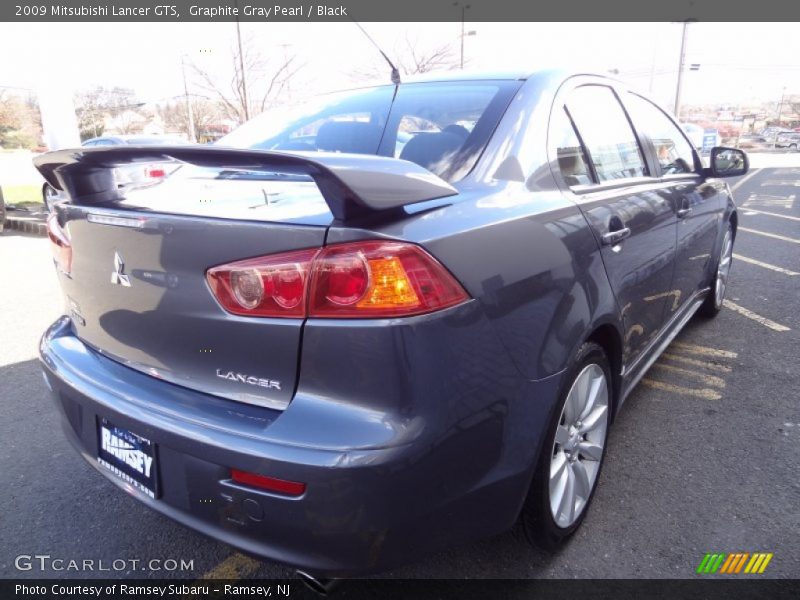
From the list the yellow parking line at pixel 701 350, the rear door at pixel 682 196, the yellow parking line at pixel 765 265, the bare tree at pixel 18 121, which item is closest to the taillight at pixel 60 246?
A: the rear door at pixel 682 196

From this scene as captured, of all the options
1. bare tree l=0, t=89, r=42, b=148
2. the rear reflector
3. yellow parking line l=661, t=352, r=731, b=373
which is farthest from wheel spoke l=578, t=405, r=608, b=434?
bare tree l=0, t=89, r=42, b=148

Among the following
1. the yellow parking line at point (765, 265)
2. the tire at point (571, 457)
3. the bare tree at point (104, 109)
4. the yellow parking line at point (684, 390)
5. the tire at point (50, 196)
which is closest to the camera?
the tire at point (571, 457)

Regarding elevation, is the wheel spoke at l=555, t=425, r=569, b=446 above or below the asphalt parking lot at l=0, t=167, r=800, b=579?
above

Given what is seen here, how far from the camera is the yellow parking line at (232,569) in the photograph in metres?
1.96

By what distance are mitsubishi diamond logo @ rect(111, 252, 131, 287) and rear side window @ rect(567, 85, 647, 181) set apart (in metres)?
1.66

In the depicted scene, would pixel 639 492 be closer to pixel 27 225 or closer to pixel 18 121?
pixel 27 225

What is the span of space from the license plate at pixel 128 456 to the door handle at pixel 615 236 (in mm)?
1599

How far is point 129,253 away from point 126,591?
1.16 m

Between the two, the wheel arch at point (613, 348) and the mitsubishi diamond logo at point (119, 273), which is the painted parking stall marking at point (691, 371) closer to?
the wheel arch at point (613, 348)

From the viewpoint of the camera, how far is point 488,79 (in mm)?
2162

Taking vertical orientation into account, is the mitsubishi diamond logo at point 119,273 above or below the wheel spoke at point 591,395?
above

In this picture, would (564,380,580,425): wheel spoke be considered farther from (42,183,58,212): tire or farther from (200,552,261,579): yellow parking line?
(42,183,58,212): tire

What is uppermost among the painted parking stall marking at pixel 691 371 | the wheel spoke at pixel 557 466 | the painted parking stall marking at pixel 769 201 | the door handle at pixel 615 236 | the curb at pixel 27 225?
the door handle at pixel 615 236

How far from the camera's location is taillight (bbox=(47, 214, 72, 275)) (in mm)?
1881
